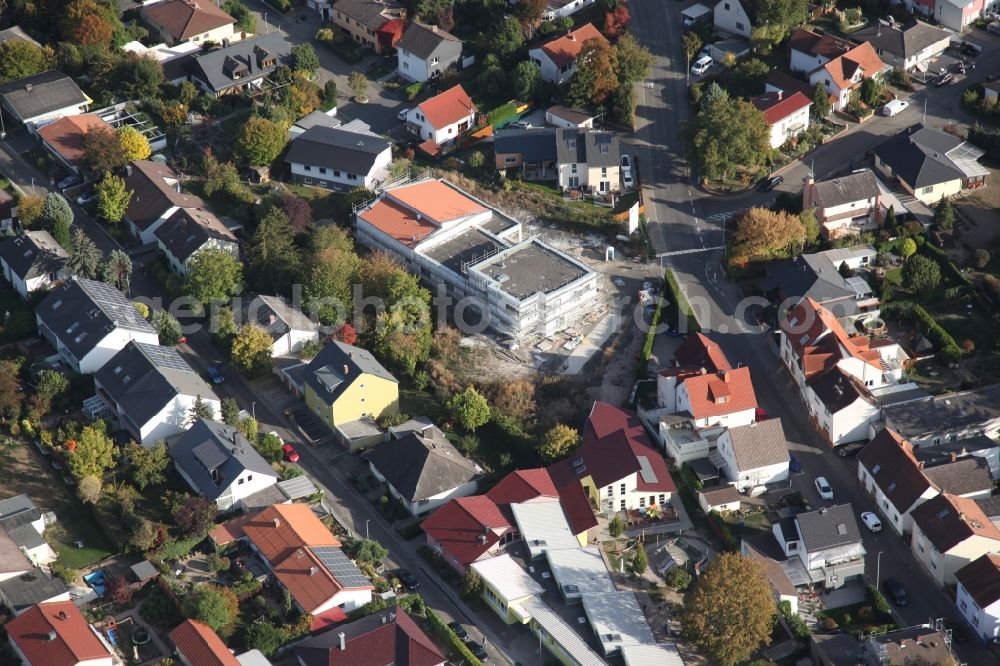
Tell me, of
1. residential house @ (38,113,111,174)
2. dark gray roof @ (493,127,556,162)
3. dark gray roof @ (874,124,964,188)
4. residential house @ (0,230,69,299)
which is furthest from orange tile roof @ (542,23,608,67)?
residential house @ (0,230,69,299)

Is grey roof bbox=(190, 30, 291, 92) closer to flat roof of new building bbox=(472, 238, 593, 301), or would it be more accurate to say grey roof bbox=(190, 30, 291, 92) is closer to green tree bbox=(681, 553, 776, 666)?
flat roof of new building bbox=(472, 238, 593, 301)

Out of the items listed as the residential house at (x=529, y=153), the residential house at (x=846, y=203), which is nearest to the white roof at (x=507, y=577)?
the residential house at (x=846, y=203)

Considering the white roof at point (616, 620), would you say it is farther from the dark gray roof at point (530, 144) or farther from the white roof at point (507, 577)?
the dark gray roof at point (530, 144)

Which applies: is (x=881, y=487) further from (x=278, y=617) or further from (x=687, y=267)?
(x=278, y=617)

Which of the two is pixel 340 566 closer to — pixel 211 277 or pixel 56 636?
pixel 56 636

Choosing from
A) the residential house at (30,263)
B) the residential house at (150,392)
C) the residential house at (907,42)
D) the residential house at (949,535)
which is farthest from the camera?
the residential house at (907,42)

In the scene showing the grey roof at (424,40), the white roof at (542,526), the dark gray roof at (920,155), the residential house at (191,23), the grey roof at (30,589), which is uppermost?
the residential house at (191,23)
